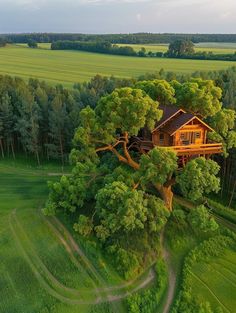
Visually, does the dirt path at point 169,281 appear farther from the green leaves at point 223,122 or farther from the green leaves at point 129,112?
the green leaves at point 223,122

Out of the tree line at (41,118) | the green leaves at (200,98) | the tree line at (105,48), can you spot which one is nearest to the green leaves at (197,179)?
the green leaves at (200,98)

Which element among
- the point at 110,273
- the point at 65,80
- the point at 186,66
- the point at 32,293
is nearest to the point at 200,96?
the point at 110,273

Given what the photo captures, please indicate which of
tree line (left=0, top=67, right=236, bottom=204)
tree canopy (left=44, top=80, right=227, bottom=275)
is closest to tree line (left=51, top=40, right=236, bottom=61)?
tree line (left=0, top=67, right=236, bottom=204)

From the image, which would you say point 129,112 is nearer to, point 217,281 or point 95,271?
point 95,271

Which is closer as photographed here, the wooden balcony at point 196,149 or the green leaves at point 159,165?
the green leaves at point 159,165

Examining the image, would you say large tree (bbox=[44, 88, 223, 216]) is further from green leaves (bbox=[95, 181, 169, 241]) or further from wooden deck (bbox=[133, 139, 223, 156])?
wooden deck (bbox=[133, 139, 223, 156])

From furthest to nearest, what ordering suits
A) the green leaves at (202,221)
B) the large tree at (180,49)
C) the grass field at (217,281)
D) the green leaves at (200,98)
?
the large tree at (180,49)
the green leaves at (200,98)
the green leaves at (202,221)
the grass field at (217,281)
